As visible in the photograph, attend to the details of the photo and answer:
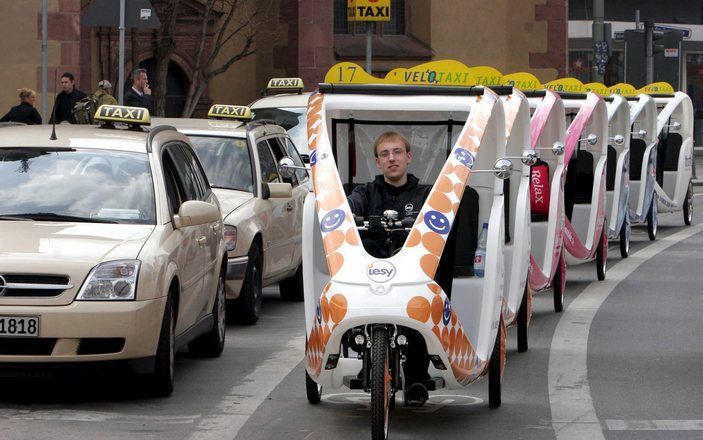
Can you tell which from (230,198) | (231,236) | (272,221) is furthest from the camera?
(272,221)

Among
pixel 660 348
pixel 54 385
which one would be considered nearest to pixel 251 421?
pixel 54 385

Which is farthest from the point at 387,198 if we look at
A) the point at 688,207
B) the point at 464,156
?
the point at 688,207

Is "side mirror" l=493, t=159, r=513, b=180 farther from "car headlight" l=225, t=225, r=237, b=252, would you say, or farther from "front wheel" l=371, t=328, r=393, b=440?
"car headlight" l=225, t=225, r=237, b=252

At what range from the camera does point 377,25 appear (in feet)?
132

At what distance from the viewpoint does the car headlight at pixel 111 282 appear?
9.42 meters

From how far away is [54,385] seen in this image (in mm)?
10398

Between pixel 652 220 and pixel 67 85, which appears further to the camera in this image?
pixel 652 220

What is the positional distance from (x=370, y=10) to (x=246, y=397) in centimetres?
1412

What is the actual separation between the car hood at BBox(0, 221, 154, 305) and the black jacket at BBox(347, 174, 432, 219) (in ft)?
4.26

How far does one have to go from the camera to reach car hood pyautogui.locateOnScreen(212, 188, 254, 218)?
14.0 metres

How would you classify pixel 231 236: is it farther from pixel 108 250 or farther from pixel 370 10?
pixel 370 10

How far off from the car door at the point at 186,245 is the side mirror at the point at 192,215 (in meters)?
0.08

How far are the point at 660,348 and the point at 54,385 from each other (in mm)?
4425

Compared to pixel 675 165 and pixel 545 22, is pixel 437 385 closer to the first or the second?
pixel 675 165
